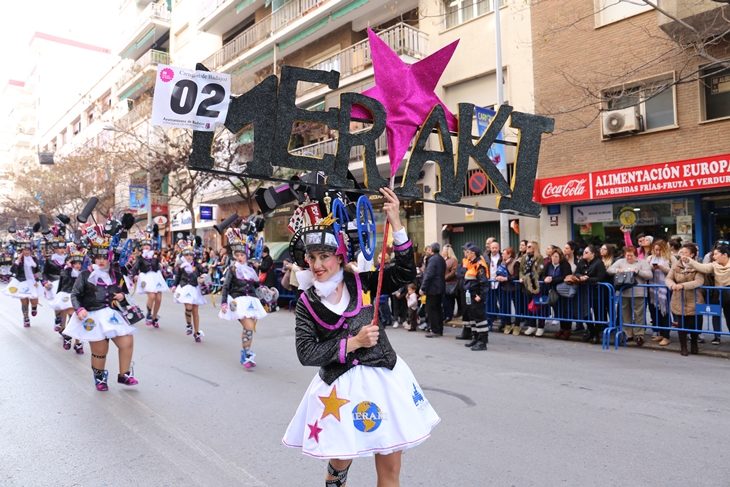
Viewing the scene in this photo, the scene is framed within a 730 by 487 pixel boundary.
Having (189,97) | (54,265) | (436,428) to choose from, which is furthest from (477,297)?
(54,265)

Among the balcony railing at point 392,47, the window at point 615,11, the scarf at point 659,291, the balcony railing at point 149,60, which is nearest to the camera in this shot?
the scarf at point 659,291

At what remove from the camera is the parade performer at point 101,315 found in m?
6.66

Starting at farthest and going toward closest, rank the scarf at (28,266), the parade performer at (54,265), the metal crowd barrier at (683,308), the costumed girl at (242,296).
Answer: the scarf at (28,266), the parade performer at (54,265), the metal crowd barrier at (683,308), the costumed girl at (242,296)

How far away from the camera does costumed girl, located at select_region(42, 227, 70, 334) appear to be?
1155 cm

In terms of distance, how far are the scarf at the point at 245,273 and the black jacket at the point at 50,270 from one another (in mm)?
5627

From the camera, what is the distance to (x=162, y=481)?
409cm

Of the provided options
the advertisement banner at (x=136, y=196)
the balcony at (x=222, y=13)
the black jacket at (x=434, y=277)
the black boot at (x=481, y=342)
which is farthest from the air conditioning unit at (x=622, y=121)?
the advertisement banner at (x=136, y=196)

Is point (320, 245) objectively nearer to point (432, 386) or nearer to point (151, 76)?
point (432, 386)

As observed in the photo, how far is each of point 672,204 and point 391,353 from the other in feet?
43.1

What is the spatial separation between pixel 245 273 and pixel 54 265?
234 inches

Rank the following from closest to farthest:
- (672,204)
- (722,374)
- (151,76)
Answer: (722,374), (672,204), (151,76)

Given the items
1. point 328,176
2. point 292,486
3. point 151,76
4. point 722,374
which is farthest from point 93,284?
point 151,76

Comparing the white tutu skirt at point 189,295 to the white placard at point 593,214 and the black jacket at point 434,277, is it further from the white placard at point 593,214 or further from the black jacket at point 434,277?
the white placard at point 593,214

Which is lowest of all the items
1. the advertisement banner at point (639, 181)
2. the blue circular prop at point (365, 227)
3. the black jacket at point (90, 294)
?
the black jacket at point (90, 294)
